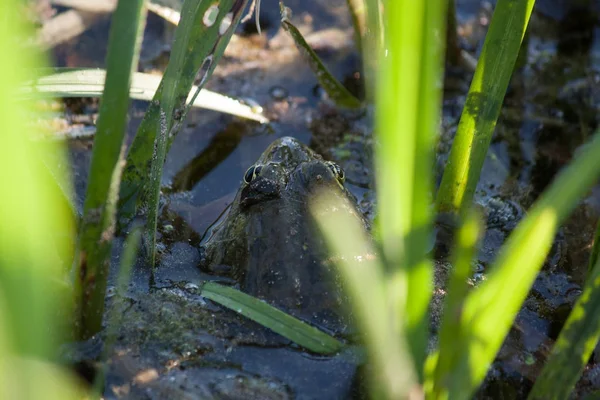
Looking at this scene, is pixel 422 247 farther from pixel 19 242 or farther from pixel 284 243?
pixel 284 243

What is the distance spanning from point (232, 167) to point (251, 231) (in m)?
1.24

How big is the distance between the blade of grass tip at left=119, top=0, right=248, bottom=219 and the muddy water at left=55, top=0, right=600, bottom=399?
546 mm

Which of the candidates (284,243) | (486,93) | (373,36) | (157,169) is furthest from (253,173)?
(486,93)

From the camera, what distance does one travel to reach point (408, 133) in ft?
4.21

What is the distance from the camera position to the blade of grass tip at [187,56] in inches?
82.2

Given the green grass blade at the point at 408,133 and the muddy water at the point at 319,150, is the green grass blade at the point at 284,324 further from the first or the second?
the green grass blade at the point at 408,133

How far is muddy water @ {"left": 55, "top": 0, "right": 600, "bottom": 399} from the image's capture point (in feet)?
6.97

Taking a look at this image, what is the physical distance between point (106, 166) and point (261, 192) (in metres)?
1.07

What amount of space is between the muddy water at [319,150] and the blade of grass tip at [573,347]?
482mm

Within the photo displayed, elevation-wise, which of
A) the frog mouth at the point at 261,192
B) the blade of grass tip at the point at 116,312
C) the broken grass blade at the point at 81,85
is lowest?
the blade of grass tip at the point at 116,312

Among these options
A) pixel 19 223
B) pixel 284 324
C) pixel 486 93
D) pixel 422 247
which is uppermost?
pixel 486 93

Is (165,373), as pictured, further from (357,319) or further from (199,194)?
(199,194)

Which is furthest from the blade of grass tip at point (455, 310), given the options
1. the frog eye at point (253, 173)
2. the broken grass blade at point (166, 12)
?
the broken grass blade at point (166, 12)

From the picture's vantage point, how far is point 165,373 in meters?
2.07
